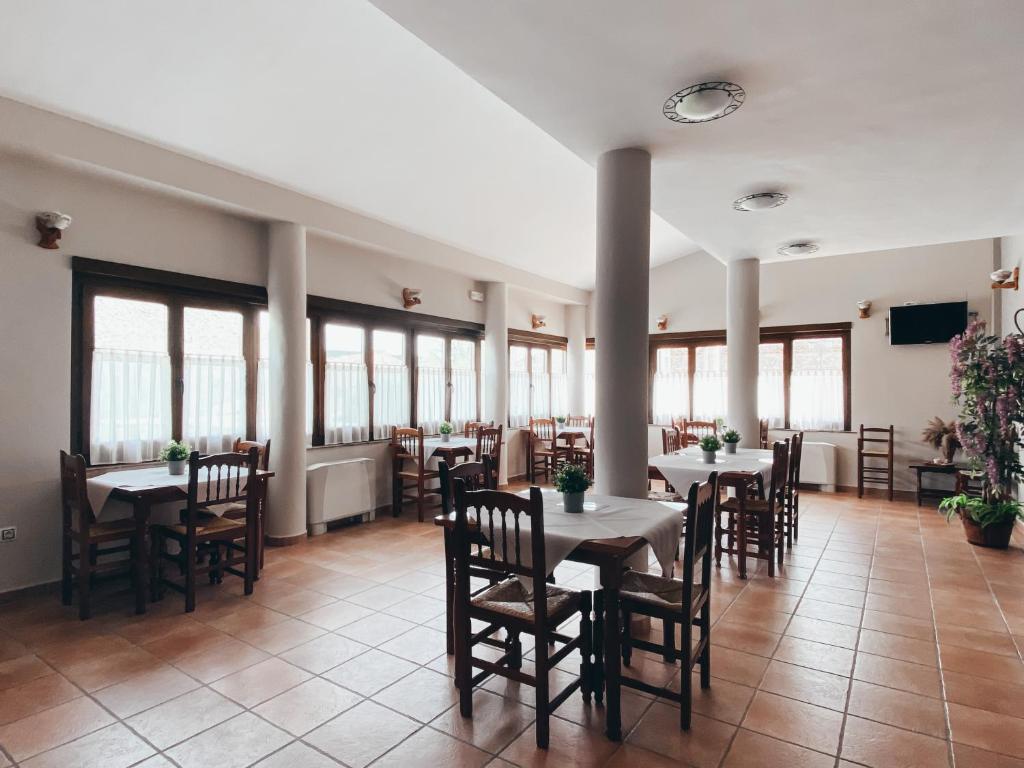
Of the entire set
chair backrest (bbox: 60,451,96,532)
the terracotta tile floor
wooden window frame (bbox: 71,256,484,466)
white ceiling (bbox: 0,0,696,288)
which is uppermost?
white ceiling (bbox: 0,0,696,288)

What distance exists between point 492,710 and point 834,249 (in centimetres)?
539

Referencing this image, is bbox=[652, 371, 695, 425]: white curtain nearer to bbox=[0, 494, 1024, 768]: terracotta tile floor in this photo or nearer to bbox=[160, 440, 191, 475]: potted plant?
bbox=[0, 494, 1024, 768]: terracotta tile floor

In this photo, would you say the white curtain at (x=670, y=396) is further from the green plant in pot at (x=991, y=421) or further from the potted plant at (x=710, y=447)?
the potted plant at (x=710, y=447)

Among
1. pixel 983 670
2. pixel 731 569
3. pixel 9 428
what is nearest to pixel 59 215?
pixel 9 428

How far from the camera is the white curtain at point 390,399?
613 centimetres

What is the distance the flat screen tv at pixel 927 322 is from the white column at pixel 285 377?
6.92 m

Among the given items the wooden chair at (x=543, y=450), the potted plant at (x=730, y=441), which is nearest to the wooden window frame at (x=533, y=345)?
the wooden chair at (x=543, y=450)

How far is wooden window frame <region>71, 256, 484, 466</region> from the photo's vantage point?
3.91 meters

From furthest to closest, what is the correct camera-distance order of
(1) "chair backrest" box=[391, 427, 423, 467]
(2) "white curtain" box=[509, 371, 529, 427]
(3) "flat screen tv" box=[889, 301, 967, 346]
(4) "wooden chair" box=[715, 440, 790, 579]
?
(2) "white curtain" box=[509, 371, 529, 427]
(3) "flat screen tv" box=[889, 301, 967, 346]
(1) "chair backrest" box=[391, 427, 423, 467]
(4) "wooden chair" box=[715, 440, 790, 579]

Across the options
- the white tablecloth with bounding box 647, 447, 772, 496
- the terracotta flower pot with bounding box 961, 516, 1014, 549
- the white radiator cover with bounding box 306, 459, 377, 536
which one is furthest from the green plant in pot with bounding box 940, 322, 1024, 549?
the white radiator cover with bounding box 306, 459, 377, 536

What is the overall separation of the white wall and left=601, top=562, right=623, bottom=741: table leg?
20.8ft

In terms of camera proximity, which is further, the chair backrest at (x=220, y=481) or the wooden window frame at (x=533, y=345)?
the wooden window frame at (x=533, y=345)

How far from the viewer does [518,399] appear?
8.35 m

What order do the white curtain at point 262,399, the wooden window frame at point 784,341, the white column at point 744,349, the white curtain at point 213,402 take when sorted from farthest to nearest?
1. the wooden window frame at point 784,341
2. the white column at point 744,349
3. the white curtain at point 262,399
4. the white curtain at point 213,402
